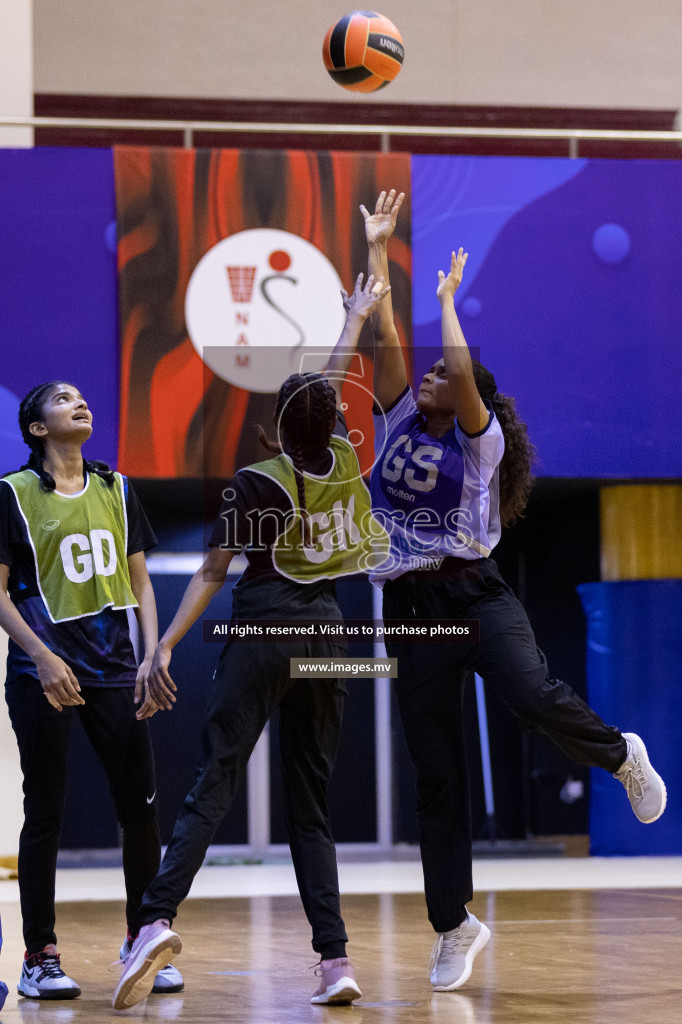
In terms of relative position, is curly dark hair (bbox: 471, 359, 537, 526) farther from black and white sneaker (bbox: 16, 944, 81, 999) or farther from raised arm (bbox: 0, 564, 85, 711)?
black and white sneaker (bbox: 16, 944, 81, 999)


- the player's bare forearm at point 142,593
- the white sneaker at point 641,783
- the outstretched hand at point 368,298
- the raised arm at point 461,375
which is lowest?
the white sneaker at point 641,783

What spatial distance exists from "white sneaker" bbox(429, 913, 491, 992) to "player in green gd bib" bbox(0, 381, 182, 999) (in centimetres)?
72

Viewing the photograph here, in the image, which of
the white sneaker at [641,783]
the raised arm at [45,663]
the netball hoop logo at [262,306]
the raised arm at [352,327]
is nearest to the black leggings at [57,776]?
the raised arm at [45,663]

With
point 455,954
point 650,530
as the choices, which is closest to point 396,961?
point 455,954

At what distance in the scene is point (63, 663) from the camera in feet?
11.5

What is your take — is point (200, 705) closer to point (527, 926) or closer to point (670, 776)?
point (670, 776)

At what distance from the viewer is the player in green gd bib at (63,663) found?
142 inches

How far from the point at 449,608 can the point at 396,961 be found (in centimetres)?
127

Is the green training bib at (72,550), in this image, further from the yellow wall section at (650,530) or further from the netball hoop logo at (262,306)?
the yellow wall section at (650,530)

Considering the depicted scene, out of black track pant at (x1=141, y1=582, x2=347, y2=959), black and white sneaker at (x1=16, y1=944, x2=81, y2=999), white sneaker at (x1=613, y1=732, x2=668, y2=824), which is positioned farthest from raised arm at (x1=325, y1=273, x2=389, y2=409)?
black and white sneaker at (x1=16, y1=944, x2=81, y2=999)

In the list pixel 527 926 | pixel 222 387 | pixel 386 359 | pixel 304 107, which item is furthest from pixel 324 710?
pixel 304 107

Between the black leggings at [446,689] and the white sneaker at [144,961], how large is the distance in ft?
A: 2.72

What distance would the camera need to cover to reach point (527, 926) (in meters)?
4.98

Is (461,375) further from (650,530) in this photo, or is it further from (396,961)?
(650,530)
